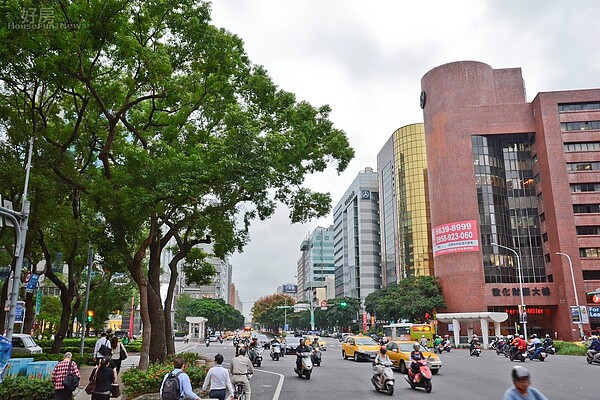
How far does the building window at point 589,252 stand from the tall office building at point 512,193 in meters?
Result: 0.11

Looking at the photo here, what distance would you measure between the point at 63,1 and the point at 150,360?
461 inches

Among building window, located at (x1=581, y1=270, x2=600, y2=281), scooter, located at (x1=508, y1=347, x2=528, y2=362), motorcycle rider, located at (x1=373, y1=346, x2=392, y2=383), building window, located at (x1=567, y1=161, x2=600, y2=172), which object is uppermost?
building window, located at (x1=567, y1=161, x2=600, y2=172)

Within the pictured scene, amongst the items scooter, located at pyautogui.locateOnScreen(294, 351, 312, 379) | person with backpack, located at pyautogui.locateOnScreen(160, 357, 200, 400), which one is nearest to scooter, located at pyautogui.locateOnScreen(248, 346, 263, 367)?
scooter, located at pyautogui.locateOnScreen(294, 351, 312, 379)

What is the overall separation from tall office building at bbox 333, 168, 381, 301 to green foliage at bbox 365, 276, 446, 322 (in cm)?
3841

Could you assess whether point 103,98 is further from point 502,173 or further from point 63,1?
point 502,173

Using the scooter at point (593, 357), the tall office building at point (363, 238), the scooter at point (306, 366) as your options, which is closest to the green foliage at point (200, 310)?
the tall office building at point (363, 238)

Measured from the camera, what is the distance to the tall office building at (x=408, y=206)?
8275 cm

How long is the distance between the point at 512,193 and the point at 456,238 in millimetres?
11718

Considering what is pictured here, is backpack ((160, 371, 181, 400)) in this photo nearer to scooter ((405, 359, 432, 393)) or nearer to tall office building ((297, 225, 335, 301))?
scooter ((405, 359, 432, 393))

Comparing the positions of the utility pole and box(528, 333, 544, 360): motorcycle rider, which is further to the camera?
box(528, 333, 544, 360): motorcycle rider

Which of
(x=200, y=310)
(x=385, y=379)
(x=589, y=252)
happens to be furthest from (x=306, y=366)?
(x=200, y=310)

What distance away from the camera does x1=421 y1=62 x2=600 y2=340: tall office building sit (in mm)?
59031

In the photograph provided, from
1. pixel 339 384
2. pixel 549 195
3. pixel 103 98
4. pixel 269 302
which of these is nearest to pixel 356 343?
pixel 339 384

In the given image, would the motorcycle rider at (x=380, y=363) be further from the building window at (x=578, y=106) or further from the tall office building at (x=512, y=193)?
the building window at (x=578, y=106)
